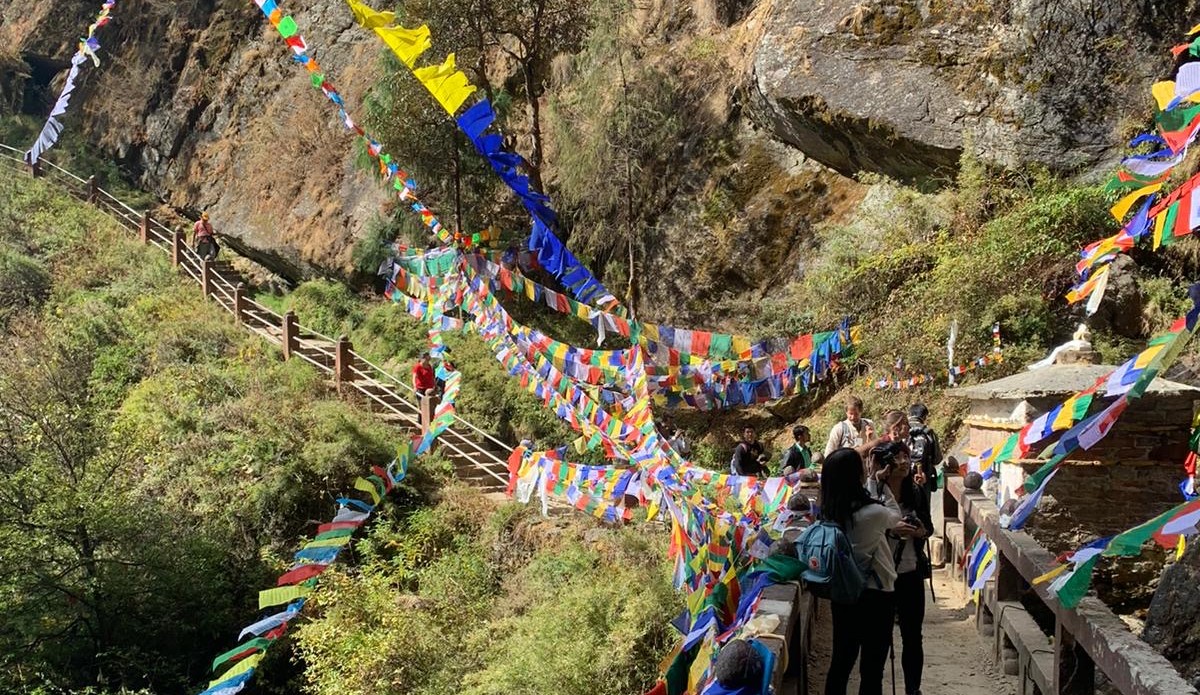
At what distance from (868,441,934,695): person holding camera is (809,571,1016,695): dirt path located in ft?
1.63

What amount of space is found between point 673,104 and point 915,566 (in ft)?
54.4

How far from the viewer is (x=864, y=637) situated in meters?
4.45

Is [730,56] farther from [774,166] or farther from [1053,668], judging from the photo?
[1053,668]

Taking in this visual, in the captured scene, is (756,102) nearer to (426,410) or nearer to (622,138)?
(622,138)

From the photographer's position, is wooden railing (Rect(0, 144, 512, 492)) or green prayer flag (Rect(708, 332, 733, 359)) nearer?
green prayer flag (Rect(708, 332, 733, 359))

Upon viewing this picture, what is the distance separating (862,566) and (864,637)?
1.44 ft

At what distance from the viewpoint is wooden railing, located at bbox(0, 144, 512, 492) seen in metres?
15.9

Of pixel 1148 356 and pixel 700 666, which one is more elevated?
pixel 1148 356

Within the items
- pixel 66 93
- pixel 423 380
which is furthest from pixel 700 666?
pixel 66 93

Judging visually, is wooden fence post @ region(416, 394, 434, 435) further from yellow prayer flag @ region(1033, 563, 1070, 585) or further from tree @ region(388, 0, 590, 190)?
yellow prayer flag @ region(1033, 563, 1070, 585)

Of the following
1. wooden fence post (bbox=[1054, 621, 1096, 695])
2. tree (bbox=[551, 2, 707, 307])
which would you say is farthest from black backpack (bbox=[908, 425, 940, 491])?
tree (bbox=[551, 2, 707, 307])

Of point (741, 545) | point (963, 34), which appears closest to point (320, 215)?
point (963, 34)

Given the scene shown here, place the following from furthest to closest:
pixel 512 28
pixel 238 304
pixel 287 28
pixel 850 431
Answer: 1. pixel 238 304
2. pixel 512 28
3. pixel 287 28
4. pixel 850 431

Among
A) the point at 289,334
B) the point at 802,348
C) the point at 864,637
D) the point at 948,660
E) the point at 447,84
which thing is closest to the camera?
the point at 864,637
